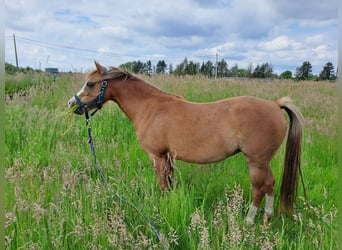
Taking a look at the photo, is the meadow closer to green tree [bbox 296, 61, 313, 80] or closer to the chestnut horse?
the chestnut horse

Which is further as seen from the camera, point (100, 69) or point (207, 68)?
point (207, 68)

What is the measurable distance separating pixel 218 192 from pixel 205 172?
0.37 meters

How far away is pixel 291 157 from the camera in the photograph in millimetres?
2717

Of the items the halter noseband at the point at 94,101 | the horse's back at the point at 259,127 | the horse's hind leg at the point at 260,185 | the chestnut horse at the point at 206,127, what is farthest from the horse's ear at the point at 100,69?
the horse's hind leg at the point at 260,185

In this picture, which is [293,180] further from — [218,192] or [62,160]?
[62,160]

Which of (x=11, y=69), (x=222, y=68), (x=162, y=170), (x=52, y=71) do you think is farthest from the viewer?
(x=11, y=69)

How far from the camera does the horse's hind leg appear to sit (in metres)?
2.54

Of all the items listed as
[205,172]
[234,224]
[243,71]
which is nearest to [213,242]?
[234,224]

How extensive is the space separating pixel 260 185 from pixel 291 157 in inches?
16.9

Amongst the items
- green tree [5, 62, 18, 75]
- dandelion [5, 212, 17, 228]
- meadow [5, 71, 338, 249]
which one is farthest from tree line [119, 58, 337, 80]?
dandelion [5, 212, 17, 228]

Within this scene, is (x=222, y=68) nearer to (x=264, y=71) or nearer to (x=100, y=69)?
(x=264, y=71)

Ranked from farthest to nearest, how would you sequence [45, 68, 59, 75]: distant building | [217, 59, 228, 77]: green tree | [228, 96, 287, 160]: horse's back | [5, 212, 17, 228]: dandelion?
1. [217, 59, 228, 77]: green tree
2. [45, 68, 59, 75]: distant building
3. [228, 96, 287, 160]: horse's back
4. [5, 212, 17, 228]: dandelion

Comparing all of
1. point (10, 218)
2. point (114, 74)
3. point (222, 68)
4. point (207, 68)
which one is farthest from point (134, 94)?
point (222, 68)

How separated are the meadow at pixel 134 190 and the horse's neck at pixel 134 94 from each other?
22.8 inches
